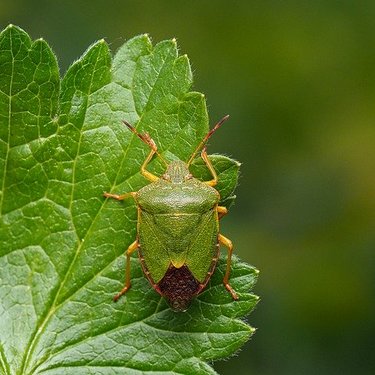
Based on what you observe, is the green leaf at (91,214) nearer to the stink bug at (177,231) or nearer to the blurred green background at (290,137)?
the stink bug at (177,231)

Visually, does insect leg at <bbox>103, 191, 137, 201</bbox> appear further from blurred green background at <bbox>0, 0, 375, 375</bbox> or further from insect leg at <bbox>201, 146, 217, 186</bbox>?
blurred green background at <bbox>0, 0, 375, 375</bbox>

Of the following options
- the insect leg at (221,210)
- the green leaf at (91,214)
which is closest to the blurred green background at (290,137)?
the green leaf at (91,214)

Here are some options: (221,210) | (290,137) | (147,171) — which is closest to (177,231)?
(221,210)

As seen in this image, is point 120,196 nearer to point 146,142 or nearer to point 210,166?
Answer: point 146,142

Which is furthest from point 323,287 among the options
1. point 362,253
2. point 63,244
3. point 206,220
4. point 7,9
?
point 7,9

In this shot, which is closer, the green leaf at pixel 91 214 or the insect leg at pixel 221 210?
the green leaf at pixel 91 214

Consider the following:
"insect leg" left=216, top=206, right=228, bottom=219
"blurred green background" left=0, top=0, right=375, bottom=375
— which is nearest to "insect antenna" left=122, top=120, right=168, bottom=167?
"insect leg" left=216, top=206, right=228, bottom=219
